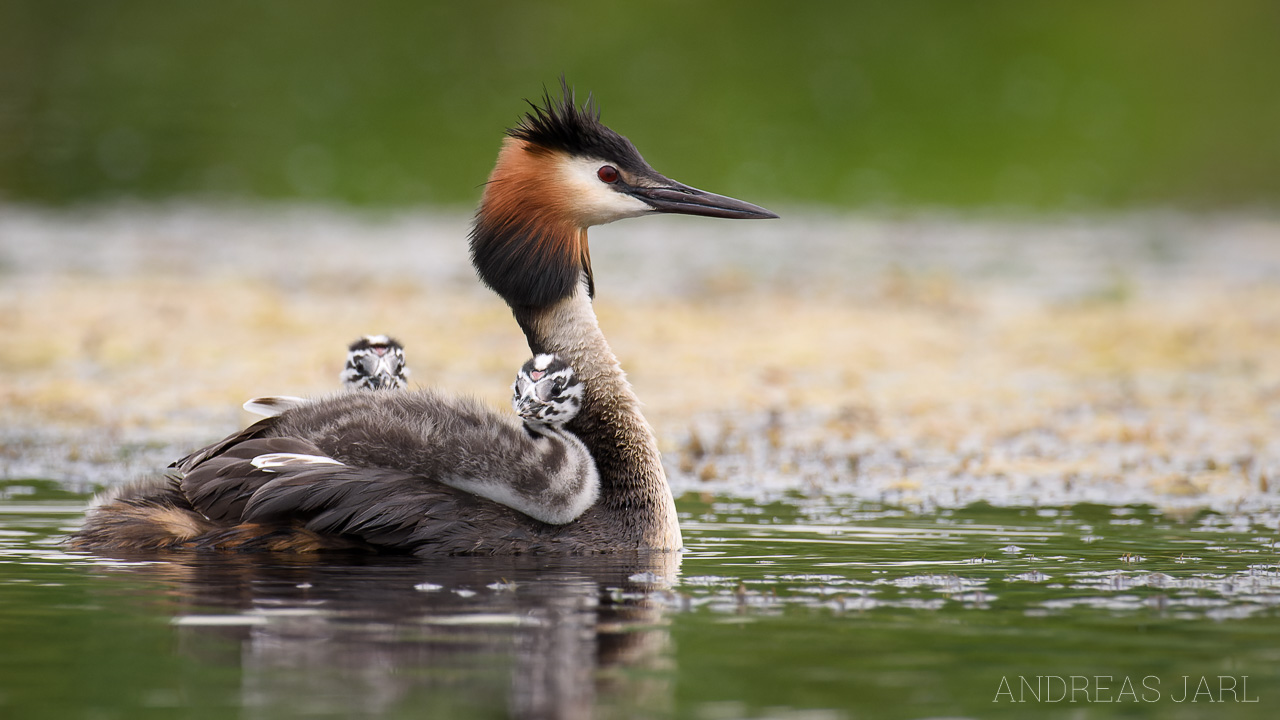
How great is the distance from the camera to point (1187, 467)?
11.8 meters

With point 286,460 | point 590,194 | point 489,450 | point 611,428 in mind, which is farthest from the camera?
point 590,194

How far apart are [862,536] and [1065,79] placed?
38.4m

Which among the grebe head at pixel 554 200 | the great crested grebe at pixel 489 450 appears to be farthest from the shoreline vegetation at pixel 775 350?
the grebe head at pixel 554 200

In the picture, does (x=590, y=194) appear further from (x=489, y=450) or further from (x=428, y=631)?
(x=428, y=631)

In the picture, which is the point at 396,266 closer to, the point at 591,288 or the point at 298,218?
the point at 298,218

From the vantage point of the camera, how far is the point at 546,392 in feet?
28.3

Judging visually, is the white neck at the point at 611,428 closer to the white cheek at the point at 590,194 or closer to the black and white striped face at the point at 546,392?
the black and white striped face at the point at 546,392

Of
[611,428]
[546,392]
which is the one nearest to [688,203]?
[611,428]

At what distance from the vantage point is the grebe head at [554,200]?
9.16 metres

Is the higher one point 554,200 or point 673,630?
point 554,200

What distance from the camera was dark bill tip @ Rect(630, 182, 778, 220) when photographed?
30.8 ft

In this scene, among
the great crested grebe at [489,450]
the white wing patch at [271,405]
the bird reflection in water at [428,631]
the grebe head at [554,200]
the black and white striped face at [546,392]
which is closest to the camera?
the bird reflection in water at [428,631]

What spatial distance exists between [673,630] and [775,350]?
1030 centimetres

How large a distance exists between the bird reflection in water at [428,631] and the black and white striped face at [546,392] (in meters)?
0.74
